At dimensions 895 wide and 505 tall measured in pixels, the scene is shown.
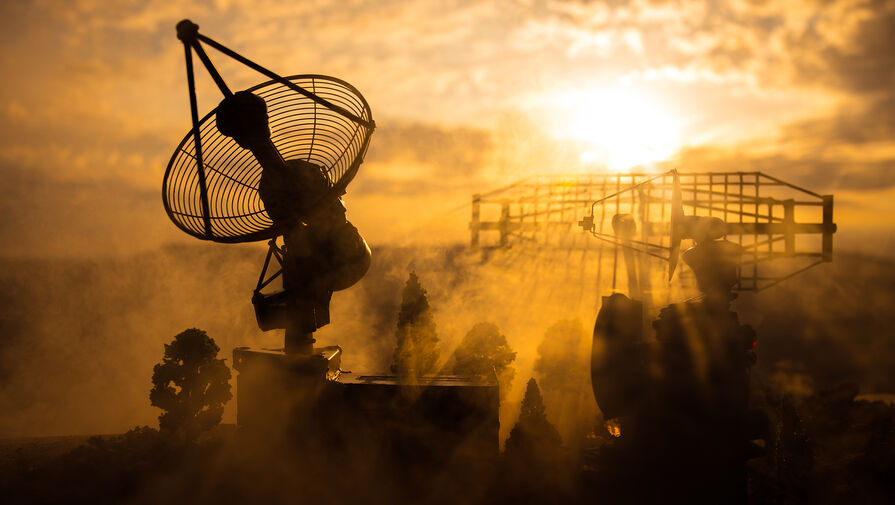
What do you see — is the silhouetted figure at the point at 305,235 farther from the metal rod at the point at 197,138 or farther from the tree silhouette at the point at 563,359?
the tree silhouette at the point at 563,359

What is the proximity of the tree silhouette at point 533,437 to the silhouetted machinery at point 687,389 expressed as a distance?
18.0ft

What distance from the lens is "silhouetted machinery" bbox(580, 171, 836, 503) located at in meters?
14.0

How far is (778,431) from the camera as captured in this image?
77.9 feet

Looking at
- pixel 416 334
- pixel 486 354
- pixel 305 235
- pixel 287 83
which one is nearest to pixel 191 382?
pixel 416 334

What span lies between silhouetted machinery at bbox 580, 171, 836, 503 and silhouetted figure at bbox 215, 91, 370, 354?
705 cm

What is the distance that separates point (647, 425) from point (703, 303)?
340cm

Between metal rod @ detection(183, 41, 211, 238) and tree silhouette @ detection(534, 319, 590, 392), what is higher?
metal rod @ detection(183, 41, 211, 238)

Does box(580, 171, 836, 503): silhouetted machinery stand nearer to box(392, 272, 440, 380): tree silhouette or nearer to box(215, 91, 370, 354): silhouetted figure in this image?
box(215, 91, 370, 354): silhouetted figure

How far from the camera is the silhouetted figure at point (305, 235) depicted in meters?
10.6

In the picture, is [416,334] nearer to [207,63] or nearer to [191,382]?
[191,382]

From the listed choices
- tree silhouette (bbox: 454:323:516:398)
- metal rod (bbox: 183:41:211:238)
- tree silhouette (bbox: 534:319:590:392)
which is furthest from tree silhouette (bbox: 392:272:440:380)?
metal rod (bbox: 183:41:211:238)

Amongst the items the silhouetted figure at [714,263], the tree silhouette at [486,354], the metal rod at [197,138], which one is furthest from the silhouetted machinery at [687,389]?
the tree silhouette at [486,354]

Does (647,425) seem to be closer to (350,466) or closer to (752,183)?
(350,466)

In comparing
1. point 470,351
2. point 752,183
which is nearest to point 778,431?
point 752,183
